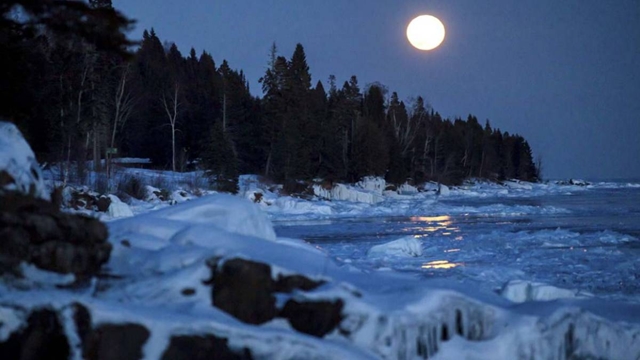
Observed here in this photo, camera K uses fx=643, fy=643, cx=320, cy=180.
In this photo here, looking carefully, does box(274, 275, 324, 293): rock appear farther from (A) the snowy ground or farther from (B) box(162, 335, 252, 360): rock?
(B) box(162, 335, 252, 360): rock

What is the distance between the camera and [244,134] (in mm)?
57125

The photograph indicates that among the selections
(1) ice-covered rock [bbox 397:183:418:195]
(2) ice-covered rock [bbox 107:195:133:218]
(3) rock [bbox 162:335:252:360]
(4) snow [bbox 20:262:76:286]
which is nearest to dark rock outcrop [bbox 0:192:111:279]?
(4) snow [bbox 20:262:76:286]

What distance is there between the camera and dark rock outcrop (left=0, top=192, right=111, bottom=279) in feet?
17.5

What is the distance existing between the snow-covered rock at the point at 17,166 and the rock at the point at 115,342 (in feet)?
5.41

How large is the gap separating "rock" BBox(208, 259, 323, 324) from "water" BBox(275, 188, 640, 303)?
8.94 ft

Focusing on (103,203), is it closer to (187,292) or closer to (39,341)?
(187,292)

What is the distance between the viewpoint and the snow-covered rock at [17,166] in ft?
18.9

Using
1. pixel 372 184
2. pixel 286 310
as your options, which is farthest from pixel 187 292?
pixel 372 184

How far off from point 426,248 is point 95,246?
12837 millimetres

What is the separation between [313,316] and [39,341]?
2.21 metres

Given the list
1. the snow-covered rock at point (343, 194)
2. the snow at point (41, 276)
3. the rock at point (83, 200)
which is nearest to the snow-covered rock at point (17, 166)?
the snow at point (41, 276)

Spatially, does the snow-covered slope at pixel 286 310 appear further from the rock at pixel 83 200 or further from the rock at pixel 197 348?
the rock at pixel 83 200

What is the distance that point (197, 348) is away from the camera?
5156 millimetres

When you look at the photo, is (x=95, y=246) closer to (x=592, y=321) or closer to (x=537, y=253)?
(x=592, y=321)
